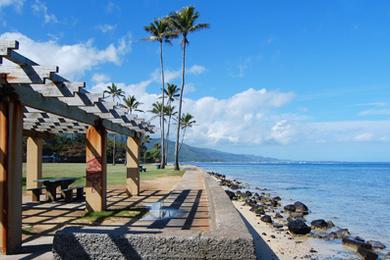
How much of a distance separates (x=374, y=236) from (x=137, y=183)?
816 centimetres

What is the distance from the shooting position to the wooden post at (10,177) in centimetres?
589

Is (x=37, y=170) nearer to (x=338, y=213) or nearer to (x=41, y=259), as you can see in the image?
(x=41, y=259)

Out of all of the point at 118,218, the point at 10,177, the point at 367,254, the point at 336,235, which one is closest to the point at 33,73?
the point at 10,177

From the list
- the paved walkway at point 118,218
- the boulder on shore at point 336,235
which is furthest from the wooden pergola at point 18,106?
the boulder on shore at point 336,235

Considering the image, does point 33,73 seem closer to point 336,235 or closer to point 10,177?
point 10,177

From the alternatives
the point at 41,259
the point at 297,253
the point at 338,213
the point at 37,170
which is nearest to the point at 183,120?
the point at 338,213

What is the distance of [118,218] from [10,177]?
3.47 m

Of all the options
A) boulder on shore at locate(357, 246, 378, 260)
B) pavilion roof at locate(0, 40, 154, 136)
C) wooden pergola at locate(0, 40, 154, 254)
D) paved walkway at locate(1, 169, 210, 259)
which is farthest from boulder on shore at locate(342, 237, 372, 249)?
wooden pergola at locate(0, 40, 154, 254)

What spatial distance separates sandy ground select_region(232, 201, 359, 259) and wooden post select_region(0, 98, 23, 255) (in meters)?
4.53

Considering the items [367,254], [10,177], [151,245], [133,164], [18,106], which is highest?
[18,106]

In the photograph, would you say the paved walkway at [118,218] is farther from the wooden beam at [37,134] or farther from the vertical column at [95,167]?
the wooden beam at [37,134]

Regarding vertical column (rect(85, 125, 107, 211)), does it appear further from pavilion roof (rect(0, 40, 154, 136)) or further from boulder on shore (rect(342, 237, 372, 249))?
boulder on shore (rect(342, 237, 372, 249))

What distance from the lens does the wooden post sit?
19.3 ft

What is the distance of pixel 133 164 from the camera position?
14.3 m
